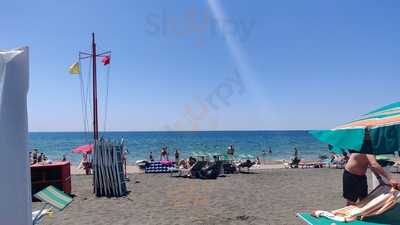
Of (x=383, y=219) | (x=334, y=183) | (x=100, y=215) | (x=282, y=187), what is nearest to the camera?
(x=383, y=219)

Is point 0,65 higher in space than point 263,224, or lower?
higher

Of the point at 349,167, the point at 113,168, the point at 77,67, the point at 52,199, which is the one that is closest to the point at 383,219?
the point at 349,167

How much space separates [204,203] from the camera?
33.0 ft

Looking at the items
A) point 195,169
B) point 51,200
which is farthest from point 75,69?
point 51,200

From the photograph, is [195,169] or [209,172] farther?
[195,169]

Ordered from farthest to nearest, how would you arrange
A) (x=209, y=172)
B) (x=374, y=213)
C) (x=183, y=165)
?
1. (x=183, y=165)
2. (x=209, y=172)
3. (x=374, y=213)

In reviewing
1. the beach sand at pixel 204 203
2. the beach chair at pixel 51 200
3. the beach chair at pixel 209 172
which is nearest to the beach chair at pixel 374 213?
the beach sand at pixel 204 203

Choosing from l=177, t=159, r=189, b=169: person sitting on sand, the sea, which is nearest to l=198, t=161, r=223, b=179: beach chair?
l=177, t=159, r=189, b=169: person sitting on sand

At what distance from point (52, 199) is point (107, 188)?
18.8ft

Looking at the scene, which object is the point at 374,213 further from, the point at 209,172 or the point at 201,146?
the point at 201,146

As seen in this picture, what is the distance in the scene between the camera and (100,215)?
28.7 feet

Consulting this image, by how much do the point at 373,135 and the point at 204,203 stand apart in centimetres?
632

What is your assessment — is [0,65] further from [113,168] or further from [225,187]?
[225,187]

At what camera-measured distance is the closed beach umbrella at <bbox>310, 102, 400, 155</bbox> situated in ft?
13.7
